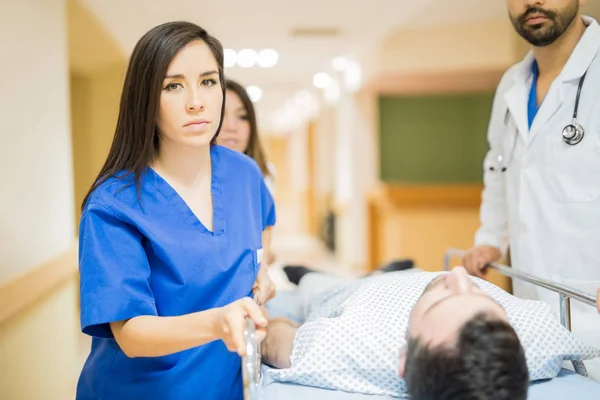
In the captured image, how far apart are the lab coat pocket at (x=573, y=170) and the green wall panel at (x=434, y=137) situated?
5572 mm

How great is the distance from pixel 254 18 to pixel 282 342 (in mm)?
3857

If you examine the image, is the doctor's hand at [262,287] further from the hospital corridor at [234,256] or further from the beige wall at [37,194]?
the beige wall at [37,194]

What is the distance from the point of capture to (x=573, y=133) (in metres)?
1.72

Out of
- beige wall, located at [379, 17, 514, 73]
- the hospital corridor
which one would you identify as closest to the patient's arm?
the hospital corridor

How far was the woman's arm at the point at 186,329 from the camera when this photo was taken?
3.30ft

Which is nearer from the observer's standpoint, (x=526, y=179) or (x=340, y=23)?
(x=526, y=179)

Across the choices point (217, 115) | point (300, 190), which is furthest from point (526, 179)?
point (300, 190)

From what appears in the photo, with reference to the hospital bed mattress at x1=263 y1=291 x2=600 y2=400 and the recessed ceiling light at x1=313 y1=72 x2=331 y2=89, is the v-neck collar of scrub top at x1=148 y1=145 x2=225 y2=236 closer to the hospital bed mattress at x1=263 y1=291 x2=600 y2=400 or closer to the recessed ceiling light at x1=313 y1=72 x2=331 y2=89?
the hospital bed mattress at x1=263 y1=291 x2=600 y2=400

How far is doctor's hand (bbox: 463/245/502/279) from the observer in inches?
79.0

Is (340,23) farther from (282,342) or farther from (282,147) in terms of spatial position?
(282,147)

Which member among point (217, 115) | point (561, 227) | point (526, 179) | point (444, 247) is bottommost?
point (444, 247)

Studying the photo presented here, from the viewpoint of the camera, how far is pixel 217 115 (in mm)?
A: 1304

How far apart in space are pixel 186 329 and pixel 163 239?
23 centimetres

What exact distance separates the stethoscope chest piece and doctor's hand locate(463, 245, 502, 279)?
478 millimetres
